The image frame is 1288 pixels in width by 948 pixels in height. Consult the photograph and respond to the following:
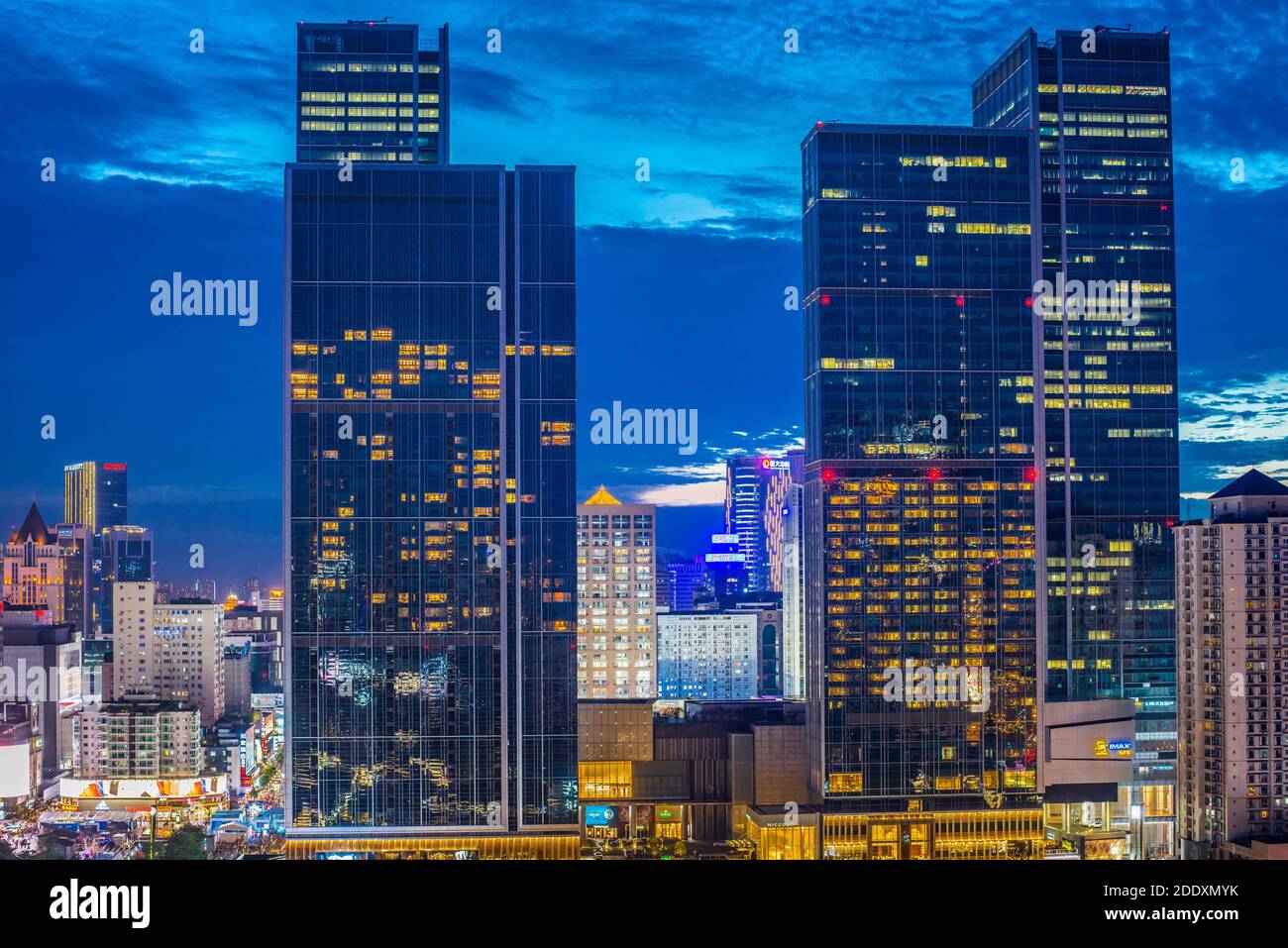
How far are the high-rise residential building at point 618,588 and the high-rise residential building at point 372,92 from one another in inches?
790

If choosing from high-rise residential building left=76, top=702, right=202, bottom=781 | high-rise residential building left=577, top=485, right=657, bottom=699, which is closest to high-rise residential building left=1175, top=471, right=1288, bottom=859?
high-rise residential building left=577, top=485, right=657, bottom=699

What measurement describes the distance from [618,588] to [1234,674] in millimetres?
31929

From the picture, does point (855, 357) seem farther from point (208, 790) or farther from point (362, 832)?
point (208, 790)

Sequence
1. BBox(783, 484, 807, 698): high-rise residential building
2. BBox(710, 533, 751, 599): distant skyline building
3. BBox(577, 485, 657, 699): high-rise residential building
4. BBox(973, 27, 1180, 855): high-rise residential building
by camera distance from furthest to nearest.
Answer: BBox(710, 533, 751, 599): distant skyline building < BBox(783, 484, 807, 698): high-rise residential building < BBox(577, 485, 657, 699): high-rise residential building < BBox(973, 27, 1180, 855): high-rise residential building

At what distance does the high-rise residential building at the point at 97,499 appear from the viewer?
67.9 meters

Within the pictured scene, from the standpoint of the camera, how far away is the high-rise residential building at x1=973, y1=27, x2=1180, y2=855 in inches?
2079

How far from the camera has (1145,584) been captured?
176ft

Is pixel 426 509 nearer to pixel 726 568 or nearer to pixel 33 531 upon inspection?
pixel 33 531

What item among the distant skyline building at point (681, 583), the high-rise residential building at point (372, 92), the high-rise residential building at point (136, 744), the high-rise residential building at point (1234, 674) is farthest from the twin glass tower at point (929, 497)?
the distant skyline building at point (681, 583)

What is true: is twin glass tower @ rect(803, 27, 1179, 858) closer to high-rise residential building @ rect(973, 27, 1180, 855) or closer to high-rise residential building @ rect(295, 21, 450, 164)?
high-rise residential building @ rect(973, 27, 1180, 855)

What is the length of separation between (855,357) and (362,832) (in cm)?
2405

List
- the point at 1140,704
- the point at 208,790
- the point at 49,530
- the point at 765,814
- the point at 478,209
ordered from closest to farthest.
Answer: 1. the point at 765,814
2. the point at 478,209
3. the point at 1140,704
4. the point at 208,790
5. the point at 49,530

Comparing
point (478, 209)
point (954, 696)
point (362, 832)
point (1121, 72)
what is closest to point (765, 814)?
point (954, 696)

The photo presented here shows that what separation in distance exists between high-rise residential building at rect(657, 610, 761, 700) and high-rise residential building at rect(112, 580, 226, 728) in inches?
1112
